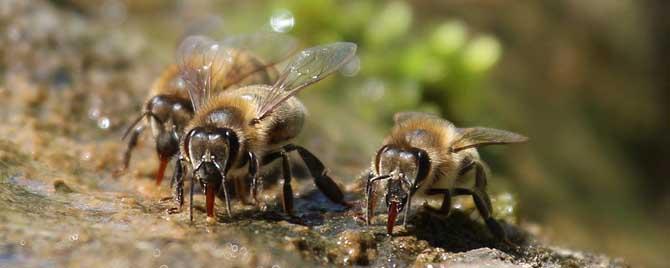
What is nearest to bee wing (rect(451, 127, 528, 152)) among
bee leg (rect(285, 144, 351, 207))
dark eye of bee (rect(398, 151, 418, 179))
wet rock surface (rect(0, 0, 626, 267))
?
wet rock surface (rect(0, 0, 626, 267))

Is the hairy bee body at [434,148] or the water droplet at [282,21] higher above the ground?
the water droplet at [282,21]

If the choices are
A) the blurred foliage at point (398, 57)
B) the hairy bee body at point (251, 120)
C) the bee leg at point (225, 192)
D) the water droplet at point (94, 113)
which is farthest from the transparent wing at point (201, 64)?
the blurred foliage at point (398, 57)

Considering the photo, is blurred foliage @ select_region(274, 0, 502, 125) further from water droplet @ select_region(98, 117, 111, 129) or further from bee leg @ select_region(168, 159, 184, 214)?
bee leg @ select_region(168, 159, 184, 214)

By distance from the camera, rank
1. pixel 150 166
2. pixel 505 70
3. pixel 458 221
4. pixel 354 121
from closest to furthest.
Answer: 1. pixel 458 221
2. pixel 150 166
3. pixel 354 121
4. pixel 505 70

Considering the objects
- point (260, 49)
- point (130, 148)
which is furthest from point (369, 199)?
point (260, 49)

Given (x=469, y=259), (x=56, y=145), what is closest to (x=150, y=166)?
(x=56, y=145)

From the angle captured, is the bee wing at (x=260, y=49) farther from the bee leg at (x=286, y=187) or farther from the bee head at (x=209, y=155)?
the bee head at (x=209, y=155)

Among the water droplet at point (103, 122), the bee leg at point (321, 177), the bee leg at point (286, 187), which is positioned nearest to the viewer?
the bee leg at point (286, 187)

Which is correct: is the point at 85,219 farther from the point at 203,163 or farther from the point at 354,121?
the point at 354,121
